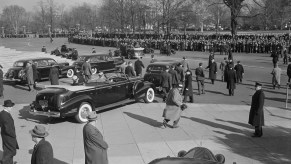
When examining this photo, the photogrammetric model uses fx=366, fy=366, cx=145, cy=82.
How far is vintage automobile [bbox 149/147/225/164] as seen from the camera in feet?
17.3

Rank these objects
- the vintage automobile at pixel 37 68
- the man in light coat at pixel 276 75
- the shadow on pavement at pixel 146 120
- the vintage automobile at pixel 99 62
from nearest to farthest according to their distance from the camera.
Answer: the shadow on pavement at pixel 146 120 → the man in light coat at pixel 276 75 → the vintage automobile at pixel 37 68 → the vintage automobile at pixel 99 62

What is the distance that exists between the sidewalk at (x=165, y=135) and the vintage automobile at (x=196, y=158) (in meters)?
1.19

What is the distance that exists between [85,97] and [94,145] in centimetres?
592

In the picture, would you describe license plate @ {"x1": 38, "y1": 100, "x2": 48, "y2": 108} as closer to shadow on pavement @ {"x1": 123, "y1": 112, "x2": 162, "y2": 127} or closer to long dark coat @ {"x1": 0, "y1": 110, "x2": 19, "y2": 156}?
shadow on pavement @ {"x1": 123, "y1": 112, "x2": 162, "y2": 127}

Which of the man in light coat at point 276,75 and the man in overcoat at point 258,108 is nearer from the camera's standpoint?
the man in overcoat at point 258,108

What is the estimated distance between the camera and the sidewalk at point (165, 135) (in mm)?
9141

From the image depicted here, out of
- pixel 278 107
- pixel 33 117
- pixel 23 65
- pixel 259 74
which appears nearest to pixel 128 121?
pixel 33 117

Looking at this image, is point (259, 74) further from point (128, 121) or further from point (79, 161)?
point (79, 161)

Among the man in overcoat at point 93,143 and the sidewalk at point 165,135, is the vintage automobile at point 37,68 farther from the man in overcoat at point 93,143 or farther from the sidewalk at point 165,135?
the man in overcoat at point 93,143

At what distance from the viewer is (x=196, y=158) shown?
566cm

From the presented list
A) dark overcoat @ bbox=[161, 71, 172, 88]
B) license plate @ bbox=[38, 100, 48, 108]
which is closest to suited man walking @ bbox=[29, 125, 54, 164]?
license plate @ bbox=[38, 100, 48, 108]

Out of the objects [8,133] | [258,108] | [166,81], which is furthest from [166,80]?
[8,133]

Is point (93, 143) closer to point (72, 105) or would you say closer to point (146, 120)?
point (72, 105)

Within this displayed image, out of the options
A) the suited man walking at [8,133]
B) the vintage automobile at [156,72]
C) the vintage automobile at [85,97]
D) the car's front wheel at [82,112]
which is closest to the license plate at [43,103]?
the vintage automobile at [85,97]
